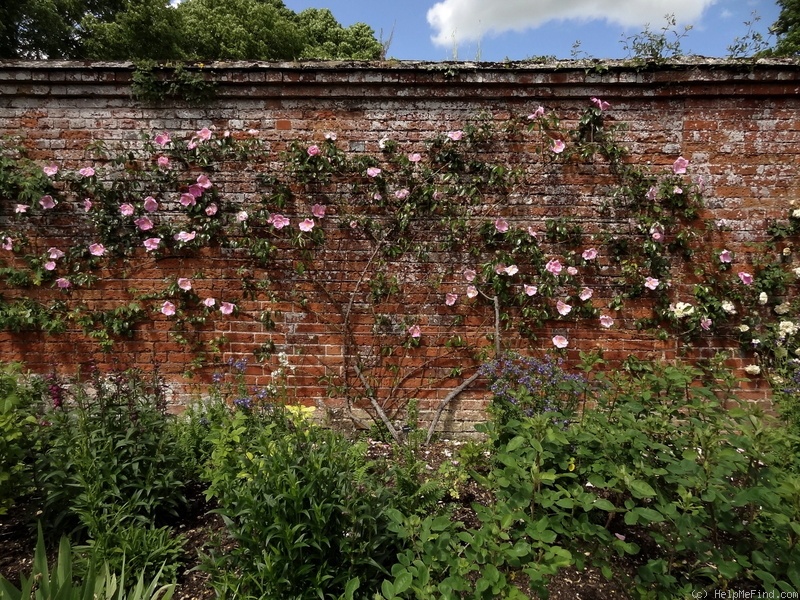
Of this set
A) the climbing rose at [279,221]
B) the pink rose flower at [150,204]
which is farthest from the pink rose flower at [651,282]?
the pink rose flower at [150,204]

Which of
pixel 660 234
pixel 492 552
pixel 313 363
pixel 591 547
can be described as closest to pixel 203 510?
pixel 313 363

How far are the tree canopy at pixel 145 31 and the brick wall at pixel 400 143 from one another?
7565 millimetres

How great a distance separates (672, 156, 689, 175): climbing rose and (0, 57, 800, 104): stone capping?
534 millimetres

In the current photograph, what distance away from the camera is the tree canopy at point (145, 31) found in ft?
37.9

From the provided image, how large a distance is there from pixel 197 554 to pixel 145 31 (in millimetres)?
13893

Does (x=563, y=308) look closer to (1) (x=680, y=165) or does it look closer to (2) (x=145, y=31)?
(1) (x=680, y=165)

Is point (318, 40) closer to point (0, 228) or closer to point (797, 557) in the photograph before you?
point (0, 228)

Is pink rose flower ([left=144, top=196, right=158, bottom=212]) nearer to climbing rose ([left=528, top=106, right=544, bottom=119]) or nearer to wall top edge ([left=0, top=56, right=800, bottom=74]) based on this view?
wall top edge ([left=0, top=56, right=800, bottom=74])

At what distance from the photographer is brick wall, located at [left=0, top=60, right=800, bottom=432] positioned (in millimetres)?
3625

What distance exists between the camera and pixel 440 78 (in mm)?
3631

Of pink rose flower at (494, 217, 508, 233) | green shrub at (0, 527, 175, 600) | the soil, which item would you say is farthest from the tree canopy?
green shrub at (0, 527, 175, 600)

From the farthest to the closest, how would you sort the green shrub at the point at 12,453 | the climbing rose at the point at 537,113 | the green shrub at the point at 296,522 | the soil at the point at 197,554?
the climbing rose at the point at 537,113 → the green shrub at the point at 12,453 → the soil at the point at 197,554 → the green shrub at the point at 296,522

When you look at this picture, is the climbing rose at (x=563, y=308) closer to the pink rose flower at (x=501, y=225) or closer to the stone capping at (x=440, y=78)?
the pink rose flower at (x=501, y=225)

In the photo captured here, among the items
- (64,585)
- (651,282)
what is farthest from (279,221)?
(651,282)
